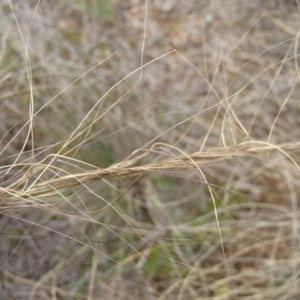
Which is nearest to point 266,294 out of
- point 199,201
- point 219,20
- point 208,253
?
point 208,253

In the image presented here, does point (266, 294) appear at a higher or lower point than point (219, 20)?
lower

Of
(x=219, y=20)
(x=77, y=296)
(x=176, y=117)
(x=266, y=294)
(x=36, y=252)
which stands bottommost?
(x=266, y=294)

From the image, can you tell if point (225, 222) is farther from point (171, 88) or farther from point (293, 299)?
point (171, 88)

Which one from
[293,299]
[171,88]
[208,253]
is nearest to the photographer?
[293,299]

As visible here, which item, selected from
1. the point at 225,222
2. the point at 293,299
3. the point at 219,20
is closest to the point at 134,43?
the point at 219,20

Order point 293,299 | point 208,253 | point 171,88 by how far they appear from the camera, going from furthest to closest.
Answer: point 171,88 < point 208,253 < point 293,299

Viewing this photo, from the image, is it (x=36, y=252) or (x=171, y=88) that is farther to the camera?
(x=171, y=88)

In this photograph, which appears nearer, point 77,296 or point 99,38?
point 77,296

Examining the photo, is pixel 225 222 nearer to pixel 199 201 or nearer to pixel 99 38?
pixel 199 201

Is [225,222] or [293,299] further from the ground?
[225,222]
